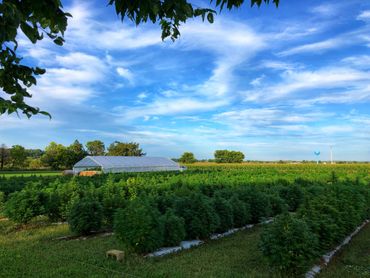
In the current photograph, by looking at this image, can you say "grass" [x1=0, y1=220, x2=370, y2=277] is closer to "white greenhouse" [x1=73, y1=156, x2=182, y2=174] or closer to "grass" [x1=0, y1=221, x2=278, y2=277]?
"grass" [x1=0, y1=221, x2=278, y2=277]

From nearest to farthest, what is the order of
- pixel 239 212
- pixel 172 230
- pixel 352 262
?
pixel 352 262, pixel 172 230, pixel 239 212

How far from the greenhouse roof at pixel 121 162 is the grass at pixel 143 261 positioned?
33021mm

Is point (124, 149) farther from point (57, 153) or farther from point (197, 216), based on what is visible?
point (197, 216)

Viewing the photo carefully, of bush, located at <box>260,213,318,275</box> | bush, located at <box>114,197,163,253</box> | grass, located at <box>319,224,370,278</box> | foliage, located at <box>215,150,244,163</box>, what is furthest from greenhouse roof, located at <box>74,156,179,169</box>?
foliage, located at <box>215,150,244,163</box>

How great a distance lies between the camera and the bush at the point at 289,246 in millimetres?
5516

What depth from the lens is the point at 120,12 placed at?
7.45 ft

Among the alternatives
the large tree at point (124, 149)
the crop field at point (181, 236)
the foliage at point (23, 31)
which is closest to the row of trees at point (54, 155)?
the large tree at point (124, 149)

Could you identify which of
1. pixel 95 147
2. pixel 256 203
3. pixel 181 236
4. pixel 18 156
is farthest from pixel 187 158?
pixel 181 236

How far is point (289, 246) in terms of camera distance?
5535 mm

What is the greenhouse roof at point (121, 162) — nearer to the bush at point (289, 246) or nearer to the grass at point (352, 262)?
the grass at point (352, 262)

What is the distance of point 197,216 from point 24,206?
5518 millimetres

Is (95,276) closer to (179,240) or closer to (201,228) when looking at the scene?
(179,240)

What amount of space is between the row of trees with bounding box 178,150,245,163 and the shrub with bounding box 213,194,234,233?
3302 inches

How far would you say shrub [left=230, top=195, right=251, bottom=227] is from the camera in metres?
9.93
